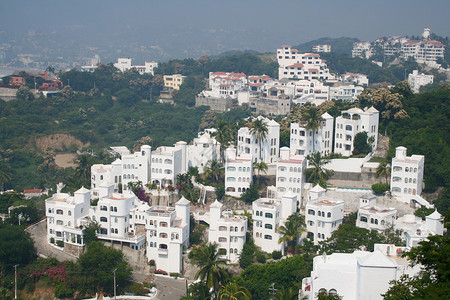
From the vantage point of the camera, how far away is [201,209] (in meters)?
47.8

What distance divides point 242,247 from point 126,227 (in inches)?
353

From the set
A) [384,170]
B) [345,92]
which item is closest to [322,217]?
[384,170]

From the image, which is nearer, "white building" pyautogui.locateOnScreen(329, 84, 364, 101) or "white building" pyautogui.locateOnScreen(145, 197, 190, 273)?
"white building" pyautogui.locateOnScreen(145, 197, 190, 273)

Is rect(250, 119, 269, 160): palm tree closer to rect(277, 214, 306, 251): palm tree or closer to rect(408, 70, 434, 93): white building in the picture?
rect(277, 214, 306, 251): palm tree

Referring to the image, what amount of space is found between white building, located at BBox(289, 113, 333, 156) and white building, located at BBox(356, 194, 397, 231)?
980 centimetres

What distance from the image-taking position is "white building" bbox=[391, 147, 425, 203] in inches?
1786

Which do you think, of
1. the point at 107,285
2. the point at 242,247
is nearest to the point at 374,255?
the point at 242,247

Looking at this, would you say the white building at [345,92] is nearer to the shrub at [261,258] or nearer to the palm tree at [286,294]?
the shrub at [261,258]

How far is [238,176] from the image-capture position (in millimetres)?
48375

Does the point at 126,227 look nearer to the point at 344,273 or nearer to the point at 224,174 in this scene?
the point at 224,174

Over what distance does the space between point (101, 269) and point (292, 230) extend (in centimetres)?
1340

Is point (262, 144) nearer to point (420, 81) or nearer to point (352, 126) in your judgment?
point (352, 126)

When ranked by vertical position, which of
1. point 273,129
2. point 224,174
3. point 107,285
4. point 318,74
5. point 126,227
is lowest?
point 107,285

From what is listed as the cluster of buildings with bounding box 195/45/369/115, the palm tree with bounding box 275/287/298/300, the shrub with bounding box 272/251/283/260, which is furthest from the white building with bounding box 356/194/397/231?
the cluster of buildings with bounding box 195/45/369/115
